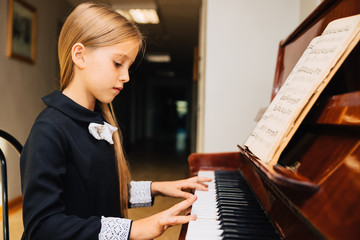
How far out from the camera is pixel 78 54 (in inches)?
36.4

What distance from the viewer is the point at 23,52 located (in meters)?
3.27

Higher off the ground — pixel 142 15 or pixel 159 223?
pixel 142 15

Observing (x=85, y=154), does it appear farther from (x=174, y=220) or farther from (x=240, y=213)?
(x=240, y=213)

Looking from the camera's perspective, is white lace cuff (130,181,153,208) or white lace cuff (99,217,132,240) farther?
white lace cuff (130,181,153,208)

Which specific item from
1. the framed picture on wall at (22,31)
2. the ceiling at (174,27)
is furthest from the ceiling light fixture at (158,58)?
the framed picture on wall at (22,31)

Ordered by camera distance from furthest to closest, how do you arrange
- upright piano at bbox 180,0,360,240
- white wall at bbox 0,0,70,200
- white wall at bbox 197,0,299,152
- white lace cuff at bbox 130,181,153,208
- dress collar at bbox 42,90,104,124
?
white wall at bbox 0,0,70,200 → white wall at bbox 197,0,299,152 → white lace cuff at bbox 130,181,153,208 → dress collar at bbox 42,90,104,124 → upright piano at bbox 180,0,360,240

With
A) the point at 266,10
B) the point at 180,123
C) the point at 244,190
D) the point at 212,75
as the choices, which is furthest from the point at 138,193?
the point at 180,123

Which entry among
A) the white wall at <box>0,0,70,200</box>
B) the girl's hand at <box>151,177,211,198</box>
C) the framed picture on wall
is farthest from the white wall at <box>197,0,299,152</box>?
the framed picture on wall

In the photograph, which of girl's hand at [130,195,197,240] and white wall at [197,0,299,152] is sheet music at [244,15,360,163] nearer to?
girl's hand at [130,195,197,240]

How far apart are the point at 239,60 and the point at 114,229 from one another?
64.3 inches

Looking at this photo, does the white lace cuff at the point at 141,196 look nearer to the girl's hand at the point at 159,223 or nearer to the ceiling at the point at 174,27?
the girl's hand at the point at 159,223

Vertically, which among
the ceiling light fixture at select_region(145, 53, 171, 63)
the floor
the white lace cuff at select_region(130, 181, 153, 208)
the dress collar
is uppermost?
the ceiling light fixture at select_region(145, 53, 171, 63)

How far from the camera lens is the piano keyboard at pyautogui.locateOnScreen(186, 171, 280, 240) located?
0.64 metres

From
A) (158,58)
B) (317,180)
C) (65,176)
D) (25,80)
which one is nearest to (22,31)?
(25,80)
